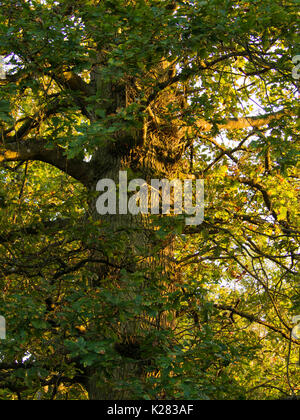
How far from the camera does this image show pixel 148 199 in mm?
6062

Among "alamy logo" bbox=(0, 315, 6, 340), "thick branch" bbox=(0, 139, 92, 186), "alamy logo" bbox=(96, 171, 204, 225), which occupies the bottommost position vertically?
"alamy logo" bbox=(0, 315, 6, 340)

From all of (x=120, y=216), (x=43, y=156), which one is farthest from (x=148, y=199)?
(x=43, y=156)

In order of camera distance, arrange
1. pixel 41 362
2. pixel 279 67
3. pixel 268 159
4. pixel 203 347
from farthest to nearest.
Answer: pixel 268 159 → pixel 279 67 → pixel 203 347 → pixel 41 362

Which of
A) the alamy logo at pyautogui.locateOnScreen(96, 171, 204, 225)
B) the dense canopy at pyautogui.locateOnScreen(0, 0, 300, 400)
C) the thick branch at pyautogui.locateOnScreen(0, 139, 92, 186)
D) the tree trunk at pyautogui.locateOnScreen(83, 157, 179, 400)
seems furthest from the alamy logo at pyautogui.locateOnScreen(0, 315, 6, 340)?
the thick branch at pyautogui.locateOnScreen(0, 139, 92, 186)

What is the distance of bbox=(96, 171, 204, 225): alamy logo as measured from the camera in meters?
5.88

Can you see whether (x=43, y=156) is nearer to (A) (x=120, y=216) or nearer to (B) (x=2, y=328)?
(A) (x=120, y=216)

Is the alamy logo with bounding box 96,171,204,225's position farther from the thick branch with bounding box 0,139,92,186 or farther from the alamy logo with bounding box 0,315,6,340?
the alamy logo with bounding box 0,315,6,340

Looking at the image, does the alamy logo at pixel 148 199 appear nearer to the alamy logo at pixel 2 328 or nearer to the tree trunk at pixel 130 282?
the tree trunk at pixel 130 282

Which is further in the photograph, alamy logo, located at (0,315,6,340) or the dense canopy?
the dense canopy

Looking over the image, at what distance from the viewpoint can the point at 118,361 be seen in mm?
3910
